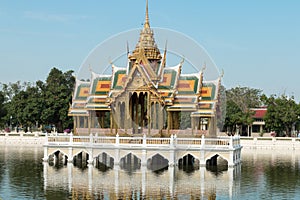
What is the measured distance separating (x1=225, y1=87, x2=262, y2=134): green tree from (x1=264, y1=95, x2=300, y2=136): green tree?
12.4 feet

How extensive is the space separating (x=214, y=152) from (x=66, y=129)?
116 ft

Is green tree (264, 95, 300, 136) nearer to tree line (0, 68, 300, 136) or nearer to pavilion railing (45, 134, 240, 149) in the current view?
tree line (0, 68, 300, 136)

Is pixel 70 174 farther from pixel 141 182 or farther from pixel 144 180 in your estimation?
pixel 141 182

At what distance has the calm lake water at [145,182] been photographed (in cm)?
2194

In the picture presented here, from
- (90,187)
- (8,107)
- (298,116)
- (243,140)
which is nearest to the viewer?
(90,187)

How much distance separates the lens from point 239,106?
67.9 m

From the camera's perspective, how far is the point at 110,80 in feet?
118

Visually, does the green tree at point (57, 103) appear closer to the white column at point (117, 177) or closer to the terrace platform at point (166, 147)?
the terrace platform at point (166, 147)

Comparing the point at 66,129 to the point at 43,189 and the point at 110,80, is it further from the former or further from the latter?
the point at 43,189

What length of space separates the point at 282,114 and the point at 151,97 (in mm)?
29605

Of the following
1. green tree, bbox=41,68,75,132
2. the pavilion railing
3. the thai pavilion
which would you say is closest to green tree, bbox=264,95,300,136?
green tree, bbox=41,68,75,132

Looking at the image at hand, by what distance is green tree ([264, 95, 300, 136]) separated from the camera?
57.9 metres

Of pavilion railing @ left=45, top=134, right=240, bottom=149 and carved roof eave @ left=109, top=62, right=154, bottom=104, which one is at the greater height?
carved roof eave @ left=109, top=62, right=154, bottom=104

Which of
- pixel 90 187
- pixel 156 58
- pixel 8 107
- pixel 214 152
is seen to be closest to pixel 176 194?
pixel 90 187
